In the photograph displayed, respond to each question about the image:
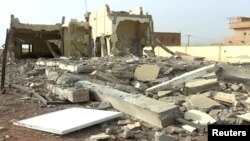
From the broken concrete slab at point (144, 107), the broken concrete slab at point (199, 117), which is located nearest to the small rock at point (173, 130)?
the broken concrete slab at point (144, 107)

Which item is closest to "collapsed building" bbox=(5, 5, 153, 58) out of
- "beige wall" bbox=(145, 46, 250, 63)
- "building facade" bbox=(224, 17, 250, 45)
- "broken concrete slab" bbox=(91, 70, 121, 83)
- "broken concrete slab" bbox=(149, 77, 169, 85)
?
"beige wall" bbox=(145, 46, 250, 63)

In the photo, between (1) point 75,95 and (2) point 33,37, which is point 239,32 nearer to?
(2) point 33,37

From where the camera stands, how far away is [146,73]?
413 inches

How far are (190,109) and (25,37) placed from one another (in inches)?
914

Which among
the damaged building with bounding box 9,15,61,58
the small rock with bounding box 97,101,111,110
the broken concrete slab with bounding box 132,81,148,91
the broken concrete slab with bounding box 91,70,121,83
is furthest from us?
the damaged building with bounding box 9,15,61,58

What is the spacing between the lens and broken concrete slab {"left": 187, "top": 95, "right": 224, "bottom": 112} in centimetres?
658

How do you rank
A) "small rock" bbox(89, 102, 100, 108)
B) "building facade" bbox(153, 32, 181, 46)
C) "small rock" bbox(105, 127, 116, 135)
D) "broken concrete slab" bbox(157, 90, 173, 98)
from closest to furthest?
"small rock" bbox(105, 127, 116, 135)
"small rock" bbox(89, 102, 100, 108)
"broken concrete slab" bbox(157, 90, 173, 98)
"building facade" bbox(153, 32, 181, 46)

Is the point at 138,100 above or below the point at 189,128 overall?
above

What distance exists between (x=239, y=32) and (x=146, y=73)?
24.7 metres

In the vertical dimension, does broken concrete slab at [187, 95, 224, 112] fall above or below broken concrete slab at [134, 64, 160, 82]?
below

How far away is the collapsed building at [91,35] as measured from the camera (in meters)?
20.3

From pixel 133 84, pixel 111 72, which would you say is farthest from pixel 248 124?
pixel 111 72

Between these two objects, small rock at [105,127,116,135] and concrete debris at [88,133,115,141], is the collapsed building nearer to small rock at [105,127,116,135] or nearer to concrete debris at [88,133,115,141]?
small rock at [105,127,116,135]

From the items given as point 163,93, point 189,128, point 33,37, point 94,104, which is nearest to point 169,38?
point 33,37
